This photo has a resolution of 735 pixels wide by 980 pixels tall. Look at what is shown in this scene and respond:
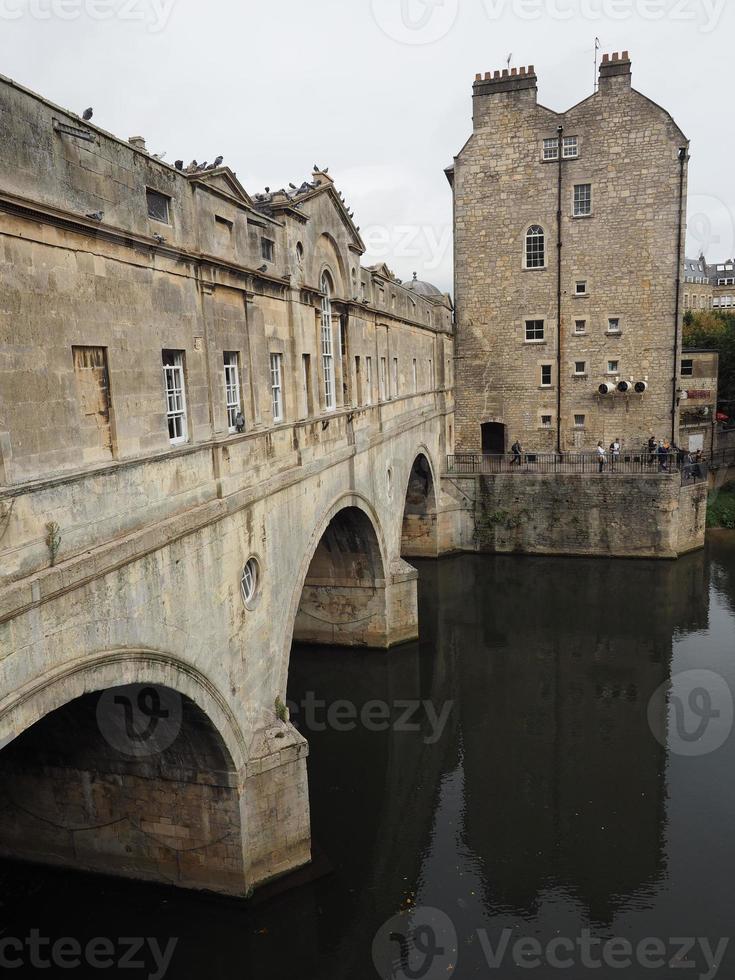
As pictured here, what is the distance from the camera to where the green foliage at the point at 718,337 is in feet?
131

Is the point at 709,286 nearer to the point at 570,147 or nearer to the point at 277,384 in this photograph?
the point at 570,147

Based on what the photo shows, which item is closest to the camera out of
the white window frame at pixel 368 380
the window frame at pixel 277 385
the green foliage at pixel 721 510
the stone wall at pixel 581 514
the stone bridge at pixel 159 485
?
the stone bridge at pixel 159 485

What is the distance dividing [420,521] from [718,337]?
81.6ft

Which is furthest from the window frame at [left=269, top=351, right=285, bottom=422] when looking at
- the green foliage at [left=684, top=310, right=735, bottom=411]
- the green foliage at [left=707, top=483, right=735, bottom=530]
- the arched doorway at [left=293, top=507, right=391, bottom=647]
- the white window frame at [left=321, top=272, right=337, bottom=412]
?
the green foliage at [left=684, top=310, right=735, bottom=411]

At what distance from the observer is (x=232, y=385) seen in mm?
10594

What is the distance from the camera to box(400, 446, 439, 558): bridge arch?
2886cm

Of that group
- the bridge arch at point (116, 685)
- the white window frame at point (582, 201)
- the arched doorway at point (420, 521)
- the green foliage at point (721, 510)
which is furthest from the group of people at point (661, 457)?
the bridge arch at point (116, 685)

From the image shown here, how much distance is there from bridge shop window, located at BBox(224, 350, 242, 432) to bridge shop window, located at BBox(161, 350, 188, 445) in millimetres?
1327

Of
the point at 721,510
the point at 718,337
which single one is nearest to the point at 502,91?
the point at 721,510

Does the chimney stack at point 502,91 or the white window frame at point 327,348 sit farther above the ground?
the chimney stack at point 502,91

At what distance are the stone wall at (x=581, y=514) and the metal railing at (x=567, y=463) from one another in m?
0.50

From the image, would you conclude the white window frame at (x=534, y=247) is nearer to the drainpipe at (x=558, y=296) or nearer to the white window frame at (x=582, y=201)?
the drainpipe at (x=558, y=296)

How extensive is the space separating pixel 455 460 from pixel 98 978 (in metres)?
23.3

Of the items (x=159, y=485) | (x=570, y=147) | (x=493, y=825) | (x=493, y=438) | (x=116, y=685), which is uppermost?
(x=570, y=147)
